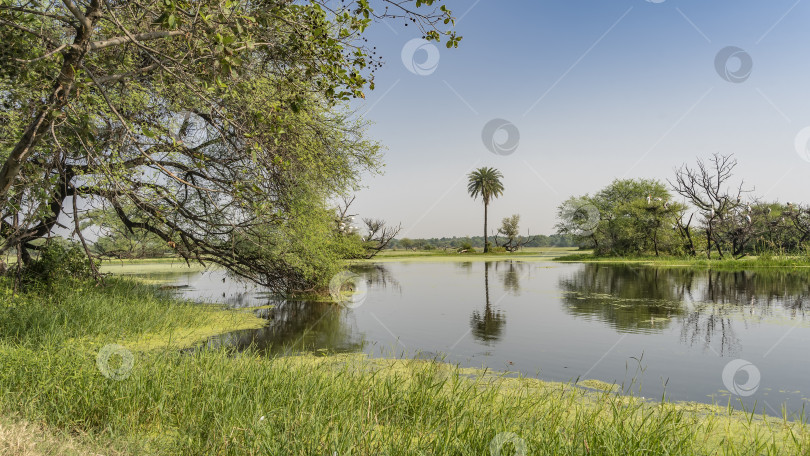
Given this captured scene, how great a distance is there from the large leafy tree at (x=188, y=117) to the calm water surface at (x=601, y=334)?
317 cm

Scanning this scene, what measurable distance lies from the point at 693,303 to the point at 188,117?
19129 millimetres

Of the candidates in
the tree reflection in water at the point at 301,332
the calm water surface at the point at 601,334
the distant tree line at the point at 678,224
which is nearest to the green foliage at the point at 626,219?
the distant tree line at the point at 678,224

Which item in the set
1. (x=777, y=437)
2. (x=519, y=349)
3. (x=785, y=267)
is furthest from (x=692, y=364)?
(x=785, y=267)

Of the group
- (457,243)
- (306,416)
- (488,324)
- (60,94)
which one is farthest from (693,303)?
(457,243)

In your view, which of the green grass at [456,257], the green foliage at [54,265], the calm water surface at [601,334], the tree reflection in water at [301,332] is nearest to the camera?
the calm water surface at [601,334]

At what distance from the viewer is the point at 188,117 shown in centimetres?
1265

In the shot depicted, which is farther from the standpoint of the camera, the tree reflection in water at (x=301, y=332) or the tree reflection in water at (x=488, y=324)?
the tree reflection in water at (x=488, y=324)

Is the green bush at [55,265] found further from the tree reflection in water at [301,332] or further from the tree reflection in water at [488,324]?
the tree reflection in water at [488,324]

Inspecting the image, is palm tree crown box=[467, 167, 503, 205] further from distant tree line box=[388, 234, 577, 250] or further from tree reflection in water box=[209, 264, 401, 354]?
tree reflection in water box=[209, 264, 401, 354]

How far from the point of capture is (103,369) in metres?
5.66

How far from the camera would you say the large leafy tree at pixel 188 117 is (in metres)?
4.71

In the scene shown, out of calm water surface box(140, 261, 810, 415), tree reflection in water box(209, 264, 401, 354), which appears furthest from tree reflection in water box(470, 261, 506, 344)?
tree reflection in water box(209, 264, 401, 354)

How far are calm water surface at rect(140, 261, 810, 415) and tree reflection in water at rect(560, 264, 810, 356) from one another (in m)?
0.05

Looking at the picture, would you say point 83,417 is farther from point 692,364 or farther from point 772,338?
point 772,338
